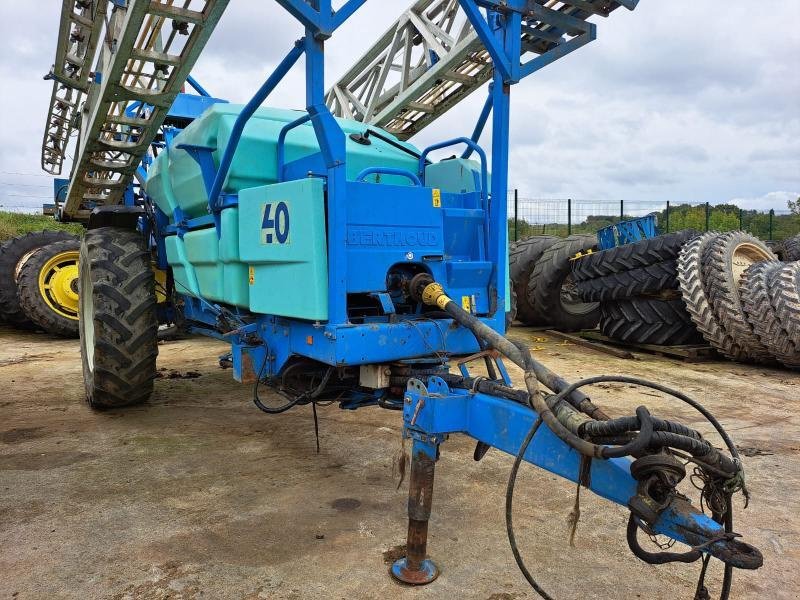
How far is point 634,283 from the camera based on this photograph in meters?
7.41

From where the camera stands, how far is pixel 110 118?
4895mm

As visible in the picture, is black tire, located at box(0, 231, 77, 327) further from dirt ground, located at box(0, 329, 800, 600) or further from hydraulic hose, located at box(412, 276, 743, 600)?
hydraulic hose, located at box(412, 276, 743, 600)

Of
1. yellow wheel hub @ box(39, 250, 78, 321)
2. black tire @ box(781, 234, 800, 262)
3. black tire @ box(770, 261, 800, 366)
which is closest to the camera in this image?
black tire @ box(770, 261, 800, 366)

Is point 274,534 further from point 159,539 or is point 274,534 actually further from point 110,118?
point 110,118

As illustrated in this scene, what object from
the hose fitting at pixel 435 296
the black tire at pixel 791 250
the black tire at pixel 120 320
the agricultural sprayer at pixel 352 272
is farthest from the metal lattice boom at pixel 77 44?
the black tire at pixel 791 250

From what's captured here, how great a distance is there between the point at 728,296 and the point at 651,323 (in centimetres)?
105

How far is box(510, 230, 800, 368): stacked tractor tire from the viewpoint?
6.22 meters

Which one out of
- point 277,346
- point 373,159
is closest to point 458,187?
point 373,159

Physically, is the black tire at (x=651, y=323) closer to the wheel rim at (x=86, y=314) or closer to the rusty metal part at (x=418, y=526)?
the rusty metal part at (x=418, y=526)

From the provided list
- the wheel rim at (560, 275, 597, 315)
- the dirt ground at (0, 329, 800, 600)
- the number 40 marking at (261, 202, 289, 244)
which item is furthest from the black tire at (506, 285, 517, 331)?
the wheel rim at (560, 275, 597, 315)

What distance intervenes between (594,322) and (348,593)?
7829mm

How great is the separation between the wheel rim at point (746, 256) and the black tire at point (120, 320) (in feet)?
20.4

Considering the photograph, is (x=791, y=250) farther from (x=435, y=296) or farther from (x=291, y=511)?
(x=291, y=511)

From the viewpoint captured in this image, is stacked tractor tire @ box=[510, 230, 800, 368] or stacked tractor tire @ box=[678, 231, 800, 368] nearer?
stacked tractor tire @ box=[678, 231, 800, 368]
